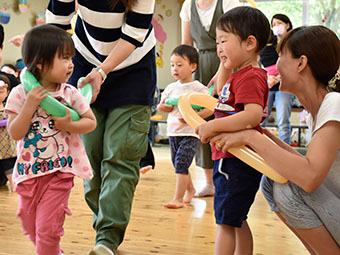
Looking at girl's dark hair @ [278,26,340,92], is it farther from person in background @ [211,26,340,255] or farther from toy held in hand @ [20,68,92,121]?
toy held in hand @ [20,68,92,121]

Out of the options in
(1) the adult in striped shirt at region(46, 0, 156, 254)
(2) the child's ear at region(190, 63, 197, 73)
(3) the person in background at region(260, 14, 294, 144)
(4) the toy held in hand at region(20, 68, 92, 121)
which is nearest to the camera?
(4) the toy held in hand at region(20, 68, 92, 121)

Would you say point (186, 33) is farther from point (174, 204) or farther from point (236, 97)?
point (236, 97)

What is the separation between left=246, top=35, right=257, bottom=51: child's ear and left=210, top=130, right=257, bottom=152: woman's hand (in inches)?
11.9

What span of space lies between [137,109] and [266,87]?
0.59 metres

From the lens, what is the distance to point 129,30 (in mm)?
1854

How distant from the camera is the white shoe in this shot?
1.92 m

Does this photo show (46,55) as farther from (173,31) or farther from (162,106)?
(173,31)

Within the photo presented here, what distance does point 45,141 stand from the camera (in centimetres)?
166

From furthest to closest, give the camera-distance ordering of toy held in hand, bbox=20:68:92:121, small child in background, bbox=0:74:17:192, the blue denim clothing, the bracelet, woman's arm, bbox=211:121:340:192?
the blue denim clothing < small child in background, bbox=0:74:17:192 < the bracelet < toy held in hand, bbox=20:68:92:121 < woman's arm, bbox=211:121:340:192

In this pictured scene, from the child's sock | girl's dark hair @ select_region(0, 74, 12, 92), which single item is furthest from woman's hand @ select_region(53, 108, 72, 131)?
girl's dark hair @ select_region(0, 74, 12, 92)

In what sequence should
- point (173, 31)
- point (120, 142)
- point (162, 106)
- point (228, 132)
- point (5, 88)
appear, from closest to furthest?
1. point (228, 132)
2. point (120, 142)
3. point (162, 106)
4. point (5, 88)
5. point (173, 31)

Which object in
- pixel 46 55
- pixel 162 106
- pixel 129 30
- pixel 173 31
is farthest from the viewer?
pixel 173 31

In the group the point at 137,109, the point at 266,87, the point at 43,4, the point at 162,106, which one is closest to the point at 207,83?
the point at 162,106

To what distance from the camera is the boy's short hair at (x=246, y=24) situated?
5.32ft
